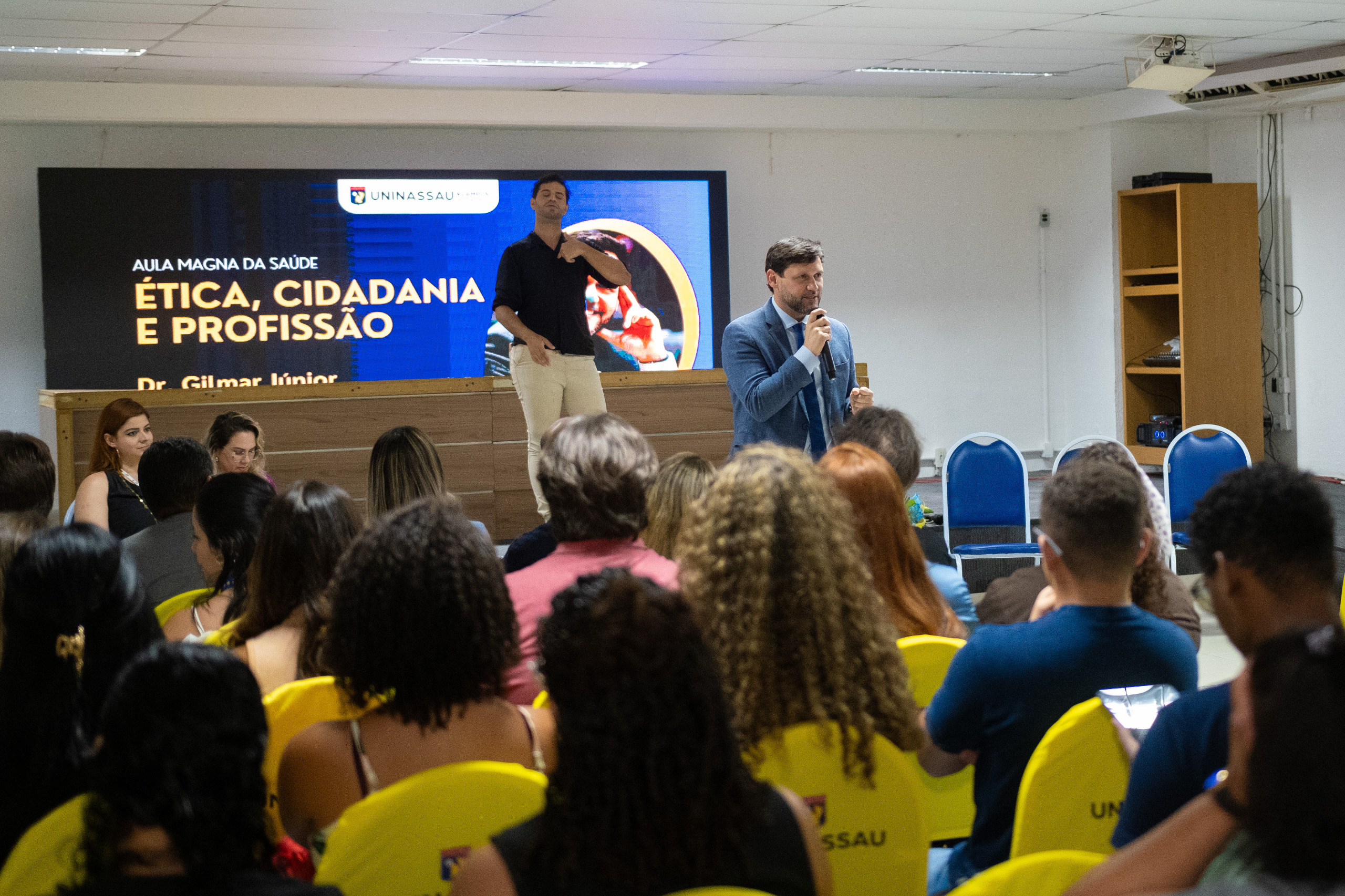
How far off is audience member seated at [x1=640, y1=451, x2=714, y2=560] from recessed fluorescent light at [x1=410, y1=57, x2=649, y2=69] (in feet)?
16.6

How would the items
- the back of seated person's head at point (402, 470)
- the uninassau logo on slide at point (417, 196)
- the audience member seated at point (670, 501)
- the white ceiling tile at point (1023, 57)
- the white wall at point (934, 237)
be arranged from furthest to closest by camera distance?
the white wall at point (934, 237) → the uninassau logo on slide at point (417, 196) → the white ceiling tile at point (1023, 57) → the back of seated person's head at point (402, 470) → the audience member seated at point (670, 501)

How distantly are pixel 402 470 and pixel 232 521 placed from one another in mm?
895

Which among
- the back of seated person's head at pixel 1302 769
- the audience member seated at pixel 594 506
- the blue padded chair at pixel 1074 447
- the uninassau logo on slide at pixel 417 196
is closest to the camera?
the back of seated person's head at pixel 1302 769

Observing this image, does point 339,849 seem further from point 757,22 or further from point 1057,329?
point 1057,329

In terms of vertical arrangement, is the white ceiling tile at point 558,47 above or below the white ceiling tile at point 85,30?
above

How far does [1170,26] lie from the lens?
6.90 meters

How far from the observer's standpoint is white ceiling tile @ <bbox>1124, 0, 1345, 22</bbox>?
20.7ft

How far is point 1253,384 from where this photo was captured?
917cm

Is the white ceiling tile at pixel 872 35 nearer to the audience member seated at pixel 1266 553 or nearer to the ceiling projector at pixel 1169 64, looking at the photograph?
the ceiling projector at pixel 1169 64

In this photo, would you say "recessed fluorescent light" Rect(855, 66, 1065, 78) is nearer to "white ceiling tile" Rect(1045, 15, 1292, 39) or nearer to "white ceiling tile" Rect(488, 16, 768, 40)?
"white ceiling tile" Rect(1045, 15, 1292, 39)

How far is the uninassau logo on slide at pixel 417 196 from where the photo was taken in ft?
26.9

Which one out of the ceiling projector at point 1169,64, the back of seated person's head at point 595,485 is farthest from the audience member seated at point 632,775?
the ceiling projector at point 1169,64

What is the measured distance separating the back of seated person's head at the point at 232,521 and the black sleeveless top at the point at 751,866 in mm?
1797

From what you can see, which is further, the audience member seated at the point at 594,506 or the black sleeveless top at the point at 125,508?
the black sleeveless top at the point at 125,508
